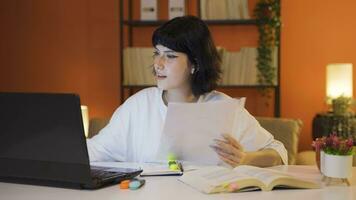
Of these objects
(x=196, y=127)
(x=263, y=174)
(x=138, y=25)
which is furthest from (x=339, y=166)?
(x=138, y=25)

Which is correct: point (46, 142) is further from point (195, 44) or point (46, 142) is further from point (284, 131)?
point (284, 131)

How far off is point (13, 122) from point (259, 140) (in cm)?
94

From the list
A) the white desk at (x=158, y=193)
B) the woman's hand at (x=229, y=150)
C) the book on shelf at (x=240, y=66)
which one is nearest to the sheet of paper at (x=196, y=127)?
the woman's hand at (x=229, y=150)

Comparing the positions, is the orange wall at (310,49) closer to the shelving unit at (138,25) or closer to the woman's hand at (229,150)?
the shelving unit at (138,25)

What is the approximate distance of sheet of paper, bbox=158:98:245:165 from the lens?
1.56 m

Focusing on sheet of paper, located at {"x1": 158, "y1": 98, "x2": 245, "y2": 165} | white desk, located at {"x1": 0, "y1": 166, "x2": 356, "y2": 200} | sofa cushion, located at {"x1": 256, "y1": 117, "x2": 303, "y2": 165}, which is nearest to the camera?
white desk, located at {"x1": 0, "y1": 166, "x2": 356, "y2": 200}

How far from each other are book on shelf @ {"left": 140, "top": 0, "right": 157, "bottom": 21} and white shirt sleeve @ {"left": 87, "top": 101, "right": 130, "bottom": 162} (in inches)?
66.1

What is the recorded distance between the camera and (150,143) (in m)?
1.89

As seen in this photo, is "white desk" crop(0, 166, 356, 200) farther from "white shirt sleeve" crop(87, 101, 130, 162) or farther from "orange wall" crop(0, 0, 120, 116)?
"orange wall" crop(0, 0, 120, 116)

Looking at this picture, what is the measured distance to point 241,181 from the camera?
1.27m

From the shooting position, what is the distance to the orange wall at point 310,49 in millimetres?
3611

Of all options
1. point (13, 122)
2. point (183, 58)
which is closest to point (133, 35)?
point (183, 58)

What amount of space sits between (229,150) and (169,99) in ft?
1.58

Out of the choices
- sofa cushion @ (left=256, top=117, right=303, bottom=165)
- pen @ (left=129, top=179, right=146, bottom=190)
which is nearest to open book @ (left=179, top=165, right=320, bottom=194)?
pen @ (left=129, top=179, right=146, bottom=190)
